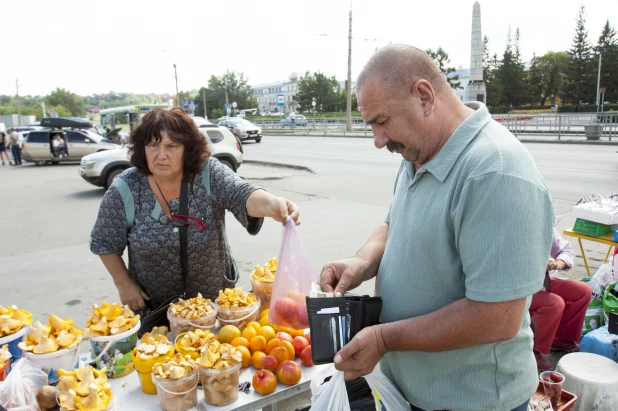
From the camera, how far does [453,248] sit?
4.64 ft

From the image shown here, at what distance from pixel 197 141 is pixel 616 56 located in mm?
69028

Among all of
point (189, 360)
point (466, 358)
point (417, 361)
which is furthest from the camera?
point (189, 360)

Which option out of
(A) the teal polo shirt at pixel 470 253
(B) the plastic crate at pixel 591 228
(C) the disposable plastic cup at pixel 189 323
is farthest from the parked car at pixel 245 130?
(A) the teal polo shirt at pixel 470 253

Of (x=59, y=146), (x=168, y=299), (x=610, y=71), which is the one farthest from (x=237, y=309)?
(x=610, y=71)

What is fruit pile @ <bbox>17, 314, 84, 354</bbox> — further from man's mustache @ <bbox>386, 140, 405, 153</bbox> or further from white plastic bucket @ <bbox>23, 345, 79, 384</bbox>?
man's mustache @ <bbox>386, 140, 405, 153</bbox>

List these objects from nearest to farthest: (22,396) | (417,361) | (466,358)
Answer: (466,358) → (417,361) → (22,396)

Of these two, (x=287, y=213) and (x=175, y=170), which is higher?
(x=175, y=170)

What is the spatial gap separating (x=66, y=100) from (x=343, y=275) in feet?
393

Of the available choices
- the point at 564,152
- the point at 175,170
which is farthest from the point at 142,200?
the point at 564,152

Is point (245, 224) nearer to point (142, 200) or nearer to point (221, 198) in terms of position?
point (221, 198)

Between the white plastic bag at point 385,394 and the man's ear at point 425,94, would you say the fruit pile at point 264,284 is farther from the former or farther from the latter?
the man's ear at point 425,94

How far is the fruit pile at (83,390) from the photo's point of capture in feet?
5.98

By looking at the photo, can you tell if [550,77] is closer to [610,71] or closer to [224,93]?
[610,71]

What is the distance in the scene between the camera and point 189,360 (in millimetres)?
2012
